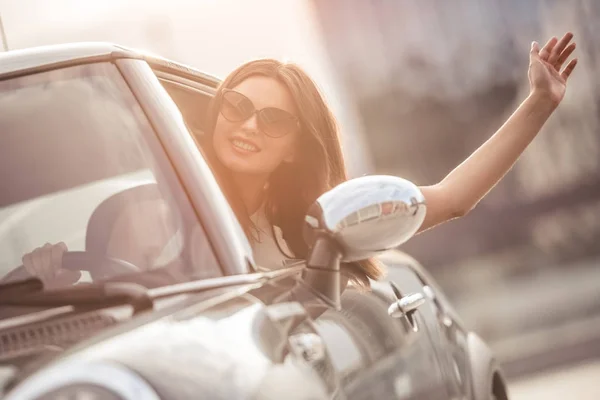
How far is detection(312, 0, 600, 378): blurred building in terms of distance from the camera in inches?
2098

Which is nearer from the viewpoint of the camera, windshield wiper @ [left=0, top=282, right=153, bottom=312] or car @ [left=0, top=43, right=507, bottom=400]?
car @ [left=0, top=43, right=507, bottom=400]

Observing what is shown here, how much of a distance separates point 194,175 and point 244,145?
1.02 meters

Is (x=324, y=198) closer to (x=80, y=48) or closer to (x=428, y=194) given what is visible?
(x=80, y=48)

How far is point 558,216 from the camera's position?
51125 mm

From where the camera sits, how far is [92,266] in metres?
2.65

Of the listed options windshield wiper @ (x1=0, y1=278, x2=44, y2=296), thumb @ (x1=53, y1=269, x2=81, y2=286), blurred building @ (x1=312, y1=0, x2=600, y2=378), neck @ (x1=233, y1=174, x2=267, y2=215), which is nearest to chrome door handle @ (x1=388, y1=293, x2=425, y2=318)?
neck @ (x1=233, y1=174, x2=267, y2=215)

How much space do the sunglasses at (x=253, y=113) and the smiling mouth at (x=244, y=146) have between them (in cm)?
5

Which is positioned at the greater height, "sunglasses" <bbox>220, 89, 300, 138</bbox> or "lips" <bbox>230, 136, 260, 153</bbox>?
"sunglasses" <bbox>220, 89, 300, 138</bbox>

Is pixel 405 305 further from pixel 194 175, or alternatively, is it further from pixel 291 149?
pixel 194 175

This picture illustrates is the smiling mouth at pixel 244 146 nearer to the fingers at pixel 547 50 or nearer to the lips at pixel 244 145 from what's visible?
the lips at pixel 244 145

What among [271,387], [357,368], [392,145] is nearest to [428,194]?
[357,368]

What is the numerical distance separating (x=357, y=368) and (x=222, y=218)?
0.41 metres

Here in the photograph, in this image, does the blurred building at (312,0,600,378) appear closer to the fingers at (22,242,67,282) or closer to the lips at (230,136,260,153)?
the lips at (230,136,260,153)

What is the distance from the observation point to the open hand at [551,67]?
13.0ft
